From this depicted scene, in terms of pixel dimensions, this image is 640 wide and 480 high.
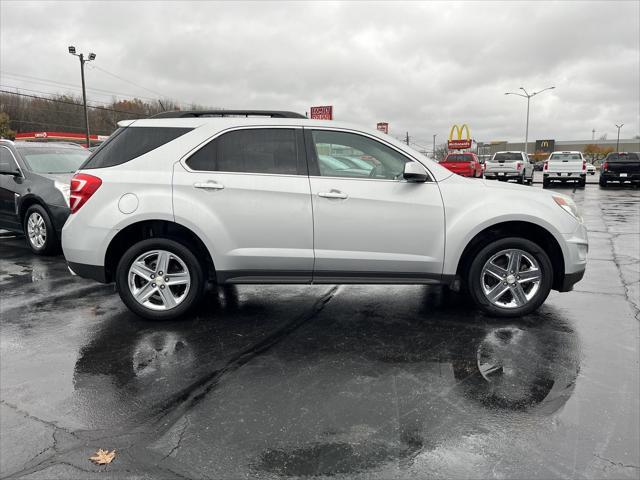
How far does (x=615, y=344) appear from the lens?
4168 millimetres

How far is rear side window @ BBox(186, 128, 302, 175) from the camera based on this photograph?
4.59m

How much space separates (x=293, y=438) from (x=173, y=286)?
2478mm

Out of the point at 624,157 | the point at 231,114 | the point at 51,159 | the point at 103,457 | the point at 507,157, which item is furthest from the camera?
the point at 507,157

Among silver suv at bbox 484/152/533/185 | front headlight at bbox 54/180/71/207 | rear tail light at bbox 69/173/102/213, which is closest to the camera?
rear tail light at bbox 69/173/102/213

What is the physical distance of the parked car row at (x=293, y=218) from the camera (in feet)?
14.7

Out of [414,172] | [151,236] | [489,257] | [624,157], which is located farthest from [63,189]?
[624,157]

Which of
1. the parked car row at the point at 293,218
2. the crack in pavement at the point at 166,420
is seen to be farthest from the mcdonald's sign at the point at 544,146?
the crack in pavement at the point at 166,420

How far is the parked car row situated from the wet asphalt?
1.50ft

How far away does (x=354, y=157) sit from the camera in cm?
467

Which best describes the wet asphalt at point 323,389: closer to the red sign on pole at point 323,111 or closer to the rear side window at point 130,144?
the rear side window at point 130,144

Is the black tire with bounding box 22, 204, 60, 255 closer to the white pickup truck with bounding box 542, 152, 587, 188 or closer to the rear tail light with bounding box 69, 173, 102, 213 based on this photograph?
the rear tail light with bounding box 69, 173, 102, 213

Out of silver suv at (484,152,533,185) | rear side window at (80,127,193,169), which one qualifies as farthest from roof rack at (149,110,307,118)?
silver suv at (484,152,533,185)

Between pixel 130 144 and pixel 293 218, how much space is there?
170 centimetres

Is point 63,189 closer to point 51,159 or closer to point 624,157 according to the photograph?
point 51,159
